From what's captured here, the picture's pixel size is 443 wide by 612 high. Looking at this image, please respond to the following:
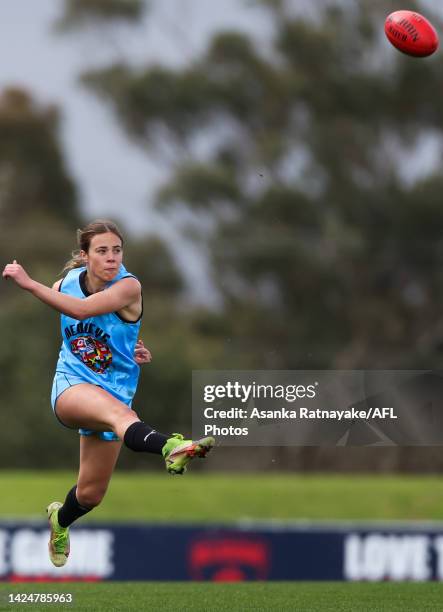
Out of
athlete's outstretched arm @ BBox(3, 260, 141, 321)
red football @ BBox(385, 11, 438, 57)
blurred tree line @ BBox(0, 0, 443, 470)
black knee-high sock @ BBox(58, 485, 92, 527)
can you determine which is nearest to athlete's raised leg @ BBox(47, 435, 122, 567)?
black knee-high sock @ BBox(58, 485, 92, 527)

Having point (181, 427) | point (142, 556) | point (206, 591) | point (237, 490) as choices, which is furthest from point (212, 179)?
point (206, 591)

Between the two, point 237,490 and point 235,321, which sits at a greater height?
point 235,321

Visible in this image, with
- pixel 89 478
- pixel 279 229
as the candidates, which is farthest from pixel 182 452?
pixel 279 229

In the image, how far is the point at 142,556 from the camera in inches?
583

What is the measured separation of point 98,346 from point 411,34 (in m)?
4.70

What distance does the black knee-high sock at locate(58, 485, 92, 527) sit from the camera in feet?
26.9

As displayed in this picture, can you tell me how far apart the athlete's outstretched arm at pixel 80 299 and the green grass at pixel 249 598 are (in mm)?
1919

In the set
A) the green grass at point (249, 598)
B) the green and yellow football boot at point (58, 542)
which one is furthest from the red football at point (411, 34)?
the green and yellow football boot at point (58, 542)

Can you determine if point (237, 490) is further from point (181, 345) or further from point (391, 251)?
point (391, 251)

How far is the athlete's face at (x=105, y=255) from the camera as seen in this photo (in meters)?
7.64

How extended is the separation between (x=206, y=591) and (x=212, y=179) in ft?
73.2

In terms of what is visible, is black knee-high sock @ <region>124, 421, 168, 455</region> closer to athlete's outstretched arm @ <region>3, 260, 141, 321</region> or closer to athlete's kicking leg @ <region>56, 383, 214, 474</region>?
athlete's kicking leg @ <region>56, 383, 214, 474</region>

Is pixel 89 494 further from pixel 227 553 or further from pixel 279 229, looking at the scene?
pixel 279 229

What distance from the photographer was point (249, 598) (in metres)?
8.82
